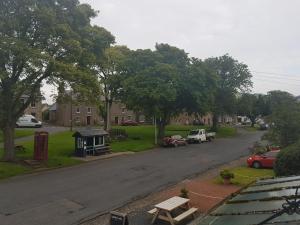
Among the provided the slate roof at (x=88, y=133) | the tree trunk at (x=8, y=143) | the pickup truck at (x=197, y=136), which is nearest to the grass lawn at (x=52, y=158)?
the tree trunk at (x=8, y=143)

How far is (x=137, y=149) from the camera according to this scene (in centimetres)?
4434

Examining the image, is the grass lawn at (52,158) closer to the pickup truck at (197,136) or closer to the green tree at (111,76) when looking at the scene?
the green tree at (111,76)

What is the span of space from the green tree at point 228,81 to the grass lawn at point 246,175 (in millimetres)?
45191

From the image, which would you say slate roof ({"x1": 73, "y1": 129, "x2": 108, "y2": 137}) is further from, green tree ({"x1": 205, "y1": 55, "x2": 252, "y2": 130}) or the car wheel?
green tree ({"x1": 205, "y1": 55, "x2": 252, "y2": 130})

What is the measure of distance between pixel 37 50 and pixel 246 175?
1739 centimetres

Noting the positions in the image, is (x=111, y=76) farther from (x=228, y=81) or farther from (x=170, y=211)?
(x=170, y=211)

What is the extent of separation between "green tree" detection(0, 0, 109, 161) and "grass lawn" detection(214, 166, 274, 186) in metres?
13.6

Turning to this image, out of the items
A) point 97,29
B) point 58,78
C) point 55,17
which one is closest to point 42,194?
point 58,78

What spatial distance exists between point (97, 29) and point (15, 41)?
9.42 metres

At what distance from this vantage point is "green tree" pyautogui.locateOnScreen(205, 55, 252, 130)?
7712cm

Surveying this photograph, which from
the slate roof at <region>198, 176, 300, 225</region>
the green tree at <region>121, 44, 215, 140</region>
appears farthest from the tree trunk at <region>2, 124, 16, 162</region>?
the slate roof at <region>198, 176, 300, 225</region>

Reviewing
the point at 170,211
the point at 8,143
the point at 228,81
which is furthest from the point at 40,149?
the point at 228,81

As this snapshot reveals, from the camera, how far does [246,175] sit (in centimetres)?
2850

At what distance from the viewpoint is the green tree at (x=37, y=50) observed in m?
28.7
